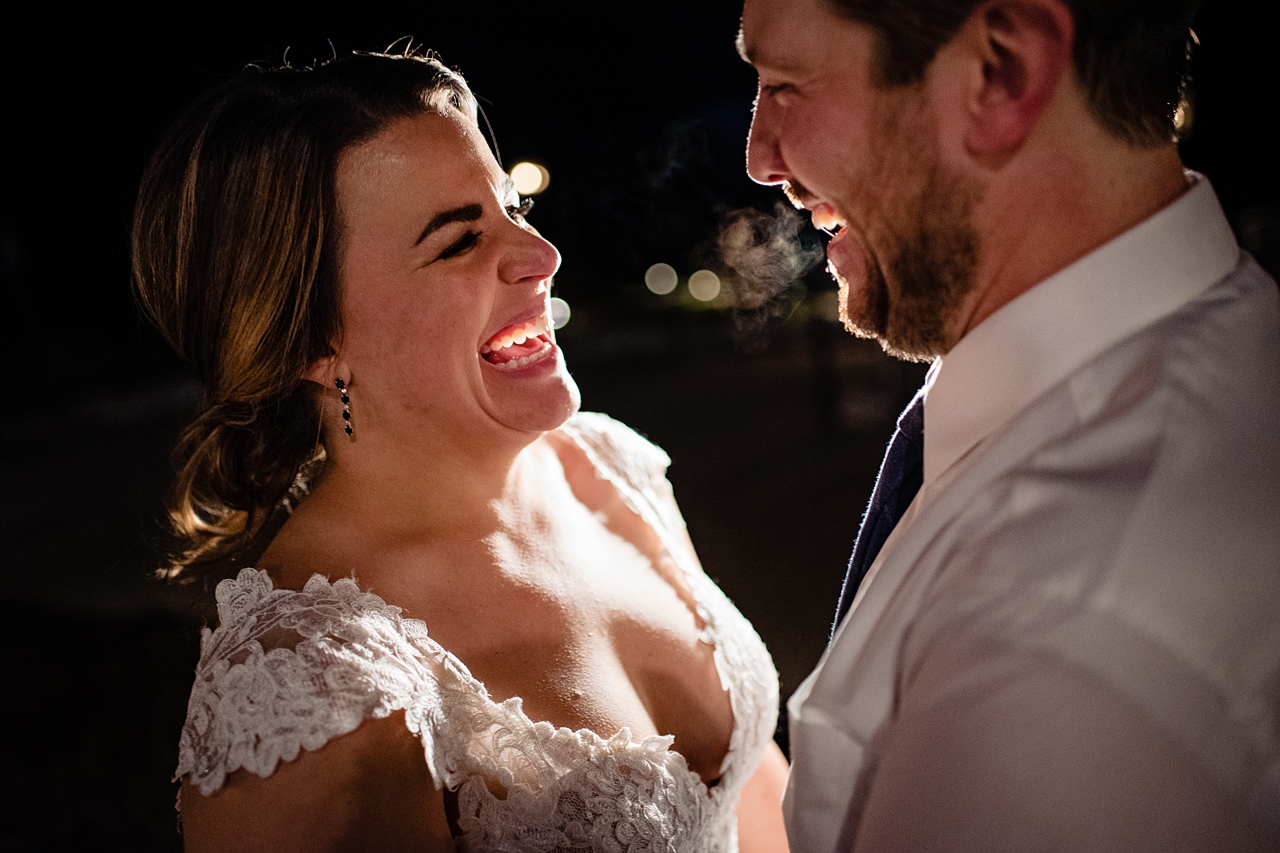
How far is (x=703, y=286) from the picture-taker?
28.0 meters

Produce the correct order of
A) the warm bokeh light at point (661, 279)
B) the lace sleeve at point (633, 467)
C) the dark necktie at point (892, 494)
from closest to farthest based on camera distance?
1. the dark necktie at point (892, 494)
2. the lace sleeve at point (633, 467)
3. the warm bokeh light at point (661, 279)

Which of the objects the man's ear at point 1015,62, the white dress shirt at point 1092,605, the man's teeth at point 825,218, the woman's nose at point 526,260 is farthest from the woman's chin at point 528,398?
the man's ear at point 1015,62

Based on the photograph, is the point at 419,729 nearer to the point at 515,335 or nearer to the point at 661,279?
the point at 515,335

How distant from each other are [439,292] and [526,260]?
20 centimetres

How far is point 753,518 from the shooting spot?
A: 22.5ft

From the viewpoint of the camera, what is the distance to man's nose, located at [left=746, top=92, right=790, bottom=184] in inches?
56.6

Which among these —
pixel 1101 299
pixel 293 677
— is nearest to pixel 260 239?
pixel 293 677

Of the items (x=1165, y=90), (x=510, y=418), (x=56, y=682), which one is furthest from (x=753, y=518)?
(x=1165, y=90)

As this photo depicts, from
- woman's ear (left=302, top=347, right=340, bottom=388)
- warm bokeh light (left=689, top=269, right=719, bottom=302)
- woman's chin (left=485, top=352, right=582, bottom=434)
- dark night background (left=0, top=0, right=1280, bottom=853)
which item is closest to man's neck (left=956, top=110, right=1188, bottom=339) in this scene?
woman's chin (left=485, top=352, right=582, bottom=434)

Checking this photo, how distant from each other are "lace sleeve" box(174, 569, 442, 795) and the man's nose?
105 cm

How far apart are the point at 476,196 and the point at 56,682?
409 centimetres

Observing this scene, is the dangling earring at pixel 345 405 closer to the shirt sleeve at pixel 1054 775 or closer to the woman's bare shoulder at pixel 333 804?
the woman's bare shoulder at pixel 333 804

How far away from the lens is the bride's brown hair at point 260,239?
69.7 inches

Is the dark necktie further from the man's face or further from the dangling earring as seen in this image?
the dangling earring
